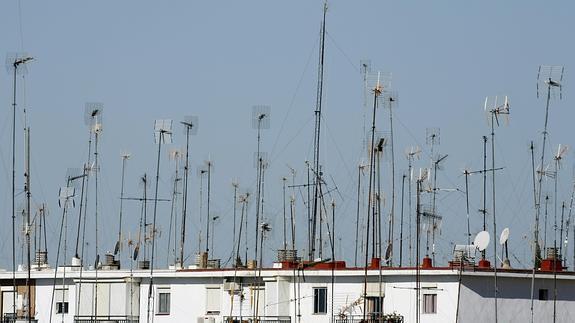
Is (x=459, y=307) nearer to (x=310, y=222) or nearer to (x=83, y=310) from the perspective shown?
(x=310, y=222)

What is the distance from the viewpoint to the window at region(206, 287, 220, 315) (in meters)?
78.6

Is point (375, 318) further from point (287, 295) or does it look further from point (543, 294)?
point (543, 294)

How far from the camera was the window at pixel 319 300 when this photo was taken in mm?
75500

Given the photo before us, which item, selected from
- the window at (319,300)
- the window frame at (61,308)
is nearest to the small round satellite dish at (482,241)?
the window at (319,300)

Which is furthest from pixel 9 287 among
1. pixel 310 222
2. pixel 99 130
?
pixel 310 222

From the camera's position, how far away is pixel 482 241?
73.1 meters

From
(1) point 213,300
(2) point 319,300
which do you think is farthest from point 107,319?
(2) point 319,300

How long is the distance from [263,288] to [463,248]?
34.4ft

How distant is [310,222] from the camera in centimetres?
7594

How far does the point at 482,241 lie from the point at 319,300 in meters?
8.37

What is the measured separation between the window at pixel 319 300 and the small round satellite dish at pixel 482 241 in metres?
7.64

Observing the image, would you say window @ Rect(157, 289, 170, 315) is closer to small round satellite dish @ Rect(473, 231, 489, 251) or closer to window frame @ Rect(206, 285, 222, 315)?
window frame @ Rect(206, 285, 222, 315)

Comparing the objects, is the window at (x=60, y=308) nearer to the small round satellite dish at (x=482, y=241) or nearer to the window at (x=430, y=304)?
the window at (x=430, y=304)

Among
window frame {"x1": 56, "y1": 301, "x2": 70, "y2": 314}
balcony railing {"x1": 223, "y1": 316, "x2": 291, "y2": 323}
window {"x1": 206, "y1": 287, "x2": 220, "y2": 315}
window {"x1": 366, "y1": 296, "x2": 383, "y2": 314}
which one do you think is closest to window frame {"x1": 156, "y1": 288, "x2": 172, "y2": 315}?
window {"x1": 206, "y1": 287, "x2": 220, "y2": 315}
